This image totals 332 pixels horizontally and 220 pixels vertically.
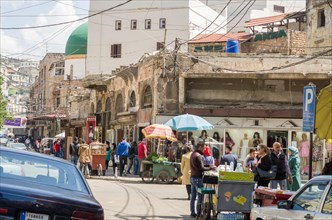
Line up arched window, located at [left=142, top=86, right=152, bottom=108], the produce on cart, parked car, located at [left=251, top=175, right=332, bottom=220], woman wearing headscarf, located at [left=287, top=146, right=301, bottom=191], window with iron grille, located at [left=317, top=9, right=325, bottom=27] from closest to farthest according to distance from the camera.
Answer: parked car, located at [left=251, top=175, right=332, bottom=220] < woman wearing headscarf, located at [left=287, top=146, right=301, bottom=191] < the produce on cart < arched window, located at [left=142, top=86, right=152, bottom=108] < window with iron grille, located at [left=317, top=9, right=325, bottom=27]

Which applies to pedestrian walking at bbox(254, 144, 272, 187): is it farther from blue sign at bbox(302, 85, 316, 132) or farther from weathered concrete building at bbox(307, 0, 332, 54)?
weathered concrete building at bbox(307, 0, 332, 54)

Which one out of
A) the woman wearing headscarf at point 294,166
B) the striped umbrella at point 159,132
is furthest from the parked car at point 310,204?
the striped umbrella at point 159,132

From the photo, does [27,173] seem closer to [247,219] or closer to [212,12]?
[247,219]

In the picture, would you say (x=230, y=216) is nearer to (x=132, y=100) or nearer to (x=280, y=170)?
(x=280, y=170)

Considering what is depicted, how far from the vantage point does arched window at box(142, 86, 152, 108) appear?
3441 cm

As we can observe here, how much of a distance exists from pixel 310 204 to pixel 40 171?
3640 mm

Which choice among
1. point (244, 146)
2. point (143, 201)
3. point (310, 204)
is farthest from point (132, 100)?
point (310, 204)

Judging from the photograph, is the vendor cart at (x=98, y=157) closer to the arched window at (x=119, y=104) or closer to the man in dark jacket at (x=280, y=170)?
the arched window at (x=119, y=104)

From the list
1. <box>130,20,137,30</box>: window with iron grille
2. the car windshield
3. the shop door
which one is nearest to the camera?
the car windshield

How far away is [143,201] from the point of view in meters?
18.1

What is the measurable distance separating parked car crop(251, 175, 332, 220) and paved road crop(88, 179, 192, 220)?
5548mm

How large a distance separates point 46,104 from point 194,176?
73.5 m

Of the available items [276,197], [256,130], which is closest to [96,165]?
[256,130]

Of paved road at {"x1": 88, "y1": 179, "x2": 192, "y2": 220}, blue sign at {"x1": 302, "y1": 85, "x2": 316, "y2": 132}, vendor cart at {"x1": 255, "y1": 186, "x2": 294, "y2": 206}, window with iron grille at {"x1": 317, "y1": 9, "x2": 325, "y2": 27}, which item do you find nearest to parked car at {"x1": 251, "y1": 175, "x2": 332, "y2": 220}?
vendor cart at {"x1": 255, "y1": 186, "x2": 294, "y2": 206}
